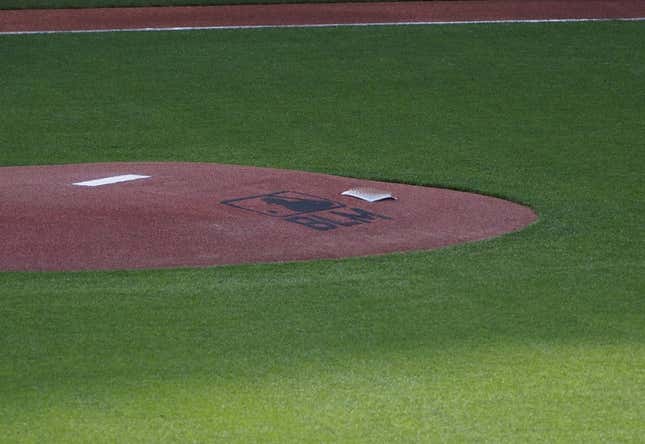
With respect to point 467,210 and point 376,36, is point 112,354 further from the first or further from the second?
point 376,36

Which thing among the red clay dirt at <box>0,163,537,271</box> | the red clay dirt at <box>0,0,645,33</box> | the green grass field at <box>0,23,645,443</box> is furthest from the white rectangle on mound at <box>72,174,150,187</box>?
the red clay dirt at <box>0,0,645,33</box>

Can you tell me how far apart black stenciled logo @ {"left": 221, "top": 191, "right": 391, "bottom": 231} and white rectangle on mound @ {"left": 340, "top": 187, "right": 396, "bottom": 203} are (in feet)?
0.72

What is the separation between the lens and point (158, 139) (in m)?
11.6

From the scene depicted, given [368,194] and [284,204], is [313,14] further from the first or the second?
[284,204]

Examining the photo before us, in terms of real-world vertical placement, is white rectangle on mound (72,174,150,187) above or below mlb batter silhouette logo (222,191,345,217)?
below

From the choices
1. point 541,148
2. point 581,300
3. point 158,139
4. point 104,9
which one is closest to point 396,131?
point 541,148

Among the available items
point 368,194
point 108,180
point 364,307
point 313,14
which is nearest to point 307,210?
point 368,194

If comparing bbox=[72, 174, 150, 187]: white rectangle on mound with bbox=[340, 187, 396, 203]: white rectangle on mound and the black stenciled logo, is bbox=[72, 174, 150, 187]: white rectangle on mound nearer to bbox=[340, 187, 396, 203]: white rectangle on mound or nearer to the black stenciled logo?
the black stenciled logo

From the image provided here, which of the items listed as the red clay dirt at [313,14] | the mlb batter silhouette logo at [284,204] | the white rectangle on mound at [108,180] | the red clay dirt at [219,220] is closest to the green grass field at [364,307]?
the red clay dirt at [219,220]

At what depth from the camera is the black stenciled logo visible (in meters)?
7.93

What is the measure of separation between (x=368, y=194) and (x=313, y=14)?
12.2 m

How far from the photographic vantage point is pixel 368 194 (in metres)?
8.65

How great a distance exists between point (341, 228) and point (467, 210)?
117 cm

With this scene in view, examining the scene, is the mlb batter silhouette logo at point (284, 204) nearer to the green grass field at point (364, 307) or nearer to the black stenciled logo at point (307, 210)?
the black stenciled logo at point (307, 210)
